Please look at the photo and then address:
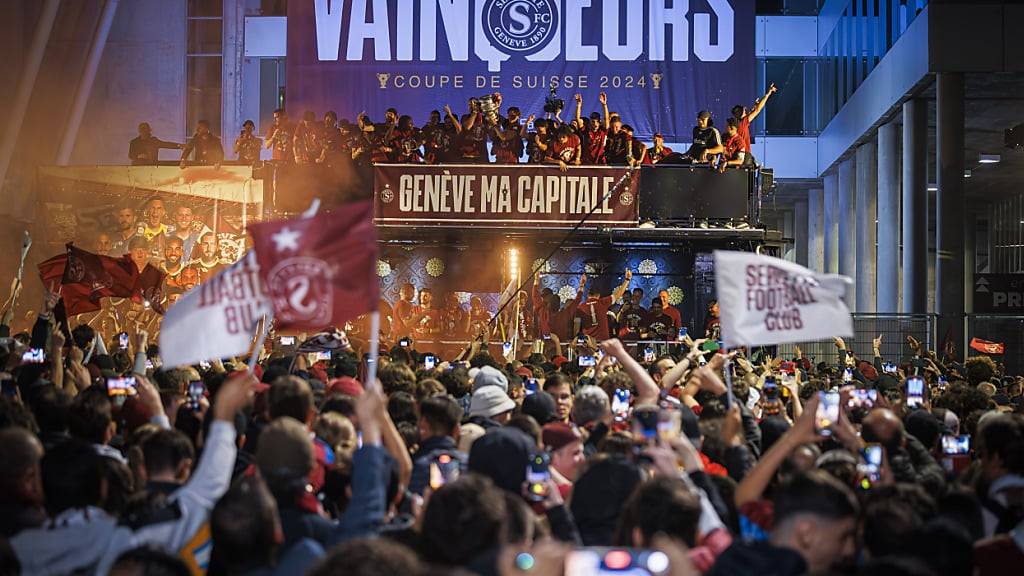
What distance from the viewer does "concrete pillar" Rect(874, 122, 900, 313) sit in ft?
107

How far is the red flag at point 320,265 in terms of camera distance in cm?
638

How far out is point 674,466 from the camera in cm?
559

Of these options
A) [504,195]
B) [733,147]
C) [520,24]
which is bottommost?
[504,195]

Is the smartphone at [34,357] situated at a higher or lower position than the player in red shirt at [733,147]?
lower

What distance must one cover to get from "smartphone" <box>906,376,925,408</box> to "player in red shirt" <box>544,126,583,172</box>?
48.3ft

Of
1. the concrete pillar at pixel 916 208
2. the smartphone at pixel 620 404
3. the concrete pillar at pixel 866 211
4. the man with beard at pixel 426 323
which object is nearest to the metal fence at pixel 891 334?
the concrete pillar at pixel 916 208

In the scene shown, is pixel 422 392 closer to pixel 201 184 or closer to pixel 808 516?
pixel 808 516

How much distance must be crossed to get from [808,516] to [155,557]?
239cm

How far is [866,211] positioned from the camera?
35969mm

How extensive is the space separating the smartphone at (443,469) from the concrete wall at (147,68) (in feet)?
100

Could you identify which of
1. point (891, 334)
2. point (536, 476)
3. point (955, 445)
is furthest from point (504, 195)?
point (536, 476)

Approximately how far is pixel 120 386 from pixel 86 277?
8226mm

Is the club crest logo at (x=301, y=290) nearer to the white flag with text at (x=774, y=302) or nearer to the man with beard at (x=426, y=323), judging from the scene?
the white flag with text at (x=774, y=302)

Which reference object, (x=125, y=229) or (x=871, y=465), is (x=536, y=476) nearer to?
(x=871, y=465)
